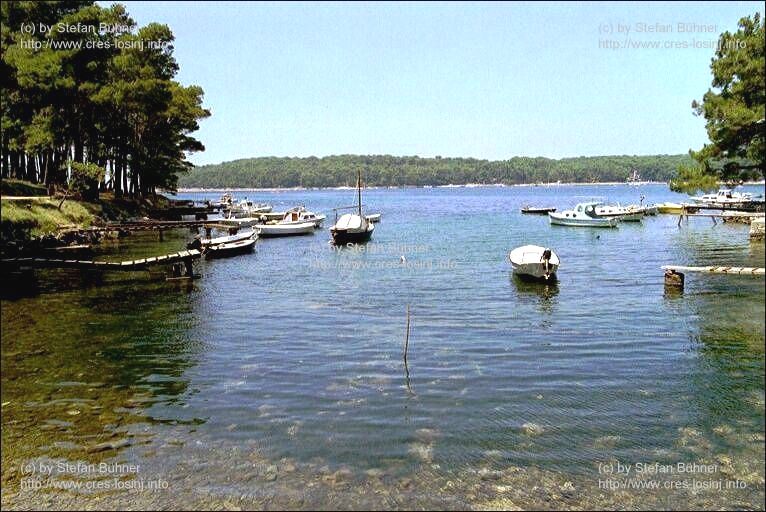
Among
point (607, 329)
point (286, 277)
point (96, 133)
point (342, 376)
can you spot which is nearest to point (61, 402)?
point (342, 376)

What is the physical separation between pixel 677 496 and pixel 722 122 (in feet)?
106

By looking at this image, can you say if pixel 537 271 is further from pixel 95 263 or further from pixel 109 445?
pixel 109 445

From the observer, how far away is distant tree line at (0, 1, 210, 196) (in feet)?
144

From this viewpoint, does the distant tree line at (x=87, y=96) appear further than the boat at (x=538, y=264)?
Yes

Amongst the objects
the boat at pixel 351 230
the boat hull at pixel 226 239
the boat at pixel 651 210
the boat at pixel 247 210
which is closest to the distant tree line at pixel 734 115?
the boat at pixel 351 230

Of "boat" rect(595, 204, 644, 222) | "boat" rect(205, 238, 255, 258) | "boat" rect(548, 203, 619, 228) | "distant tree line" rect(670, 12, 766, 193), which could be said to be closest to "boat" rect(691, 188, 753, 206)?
"boat" rect(595, 204, 644, 222)

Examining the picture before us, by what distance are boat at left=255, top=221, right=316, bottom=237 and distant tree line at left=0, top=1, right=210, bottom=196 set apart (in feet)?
49.0

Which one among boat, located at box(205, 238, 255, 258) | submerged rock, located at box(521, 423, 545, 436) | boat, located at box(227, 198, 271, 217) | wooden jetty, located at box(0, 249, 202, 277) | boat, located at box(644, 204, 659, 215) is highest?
boat, located at box(644, 204, 659, 215)

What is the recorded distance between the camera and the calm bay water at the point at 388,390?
10445 mm

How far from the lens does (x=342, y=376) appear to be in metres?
16.1

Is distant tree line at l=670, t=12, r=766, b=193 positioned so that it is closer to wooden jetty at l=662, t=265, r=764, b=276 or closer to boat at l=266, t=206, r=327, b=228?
wooden jetty at l=662, t=265, r=764, b=276

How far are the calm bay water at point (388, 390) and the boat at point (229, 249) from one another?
13.6 meters

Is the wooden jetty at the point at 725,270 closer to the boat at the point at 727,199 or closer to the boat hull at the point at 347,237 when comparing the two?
the boat hull at the point at 347,237

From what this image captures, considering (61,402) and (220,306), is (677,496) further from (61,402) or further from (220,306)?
(220,306)
